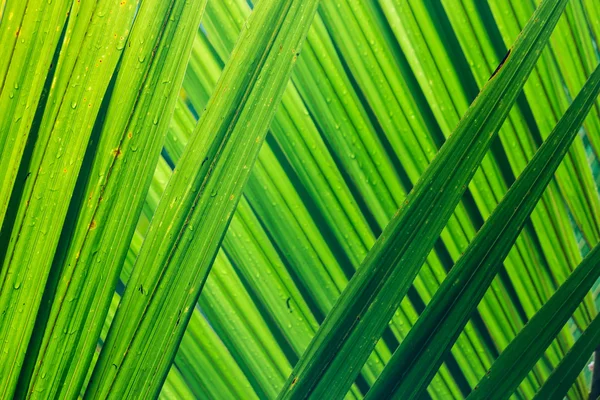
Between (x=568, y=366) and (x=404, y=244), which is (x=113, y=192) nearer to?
(x=404, y=244)

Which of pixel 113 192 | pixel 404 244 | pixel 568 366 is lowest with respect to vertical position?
pixel 568 366

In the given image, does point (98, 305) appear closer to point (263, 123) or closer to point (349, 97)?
point (263, 123)

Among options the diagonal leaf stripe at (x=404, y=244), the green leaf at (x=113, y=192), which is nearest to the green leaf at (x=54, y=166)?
the green leaf at (x=113, y=192)

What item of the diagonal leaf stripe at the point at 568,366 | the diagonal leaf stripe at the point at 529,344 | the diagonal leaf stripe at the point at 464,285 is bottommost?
the diagonal leaf stripe at the point at 568,366

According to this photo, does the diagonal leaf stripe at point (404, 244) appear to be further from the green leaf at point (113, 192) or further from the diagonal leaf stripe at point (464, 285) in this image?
the green leaf at point (113, 192)

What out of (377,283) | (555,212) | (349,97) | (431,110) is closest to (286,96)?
(349,97)

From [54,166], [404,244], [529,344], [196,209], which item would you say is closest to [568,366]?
[529,344]
